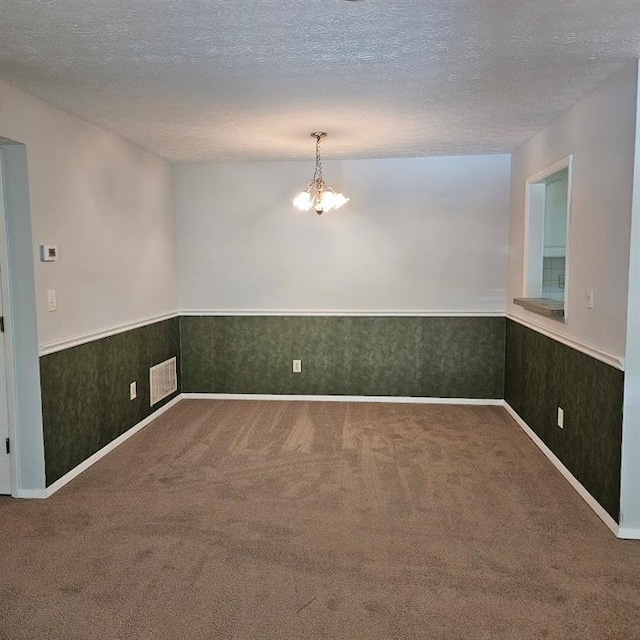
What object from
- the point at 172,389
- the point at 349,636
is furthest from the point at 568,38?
the point at 172,389

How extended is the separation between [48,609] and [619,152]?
3256 mm

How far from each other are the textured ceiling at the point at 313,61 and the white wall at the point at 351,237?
1.09 metres

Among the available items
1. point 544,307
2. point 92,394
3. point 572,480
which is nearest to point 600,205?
point 544,307

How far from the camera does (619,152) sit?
2719 mm

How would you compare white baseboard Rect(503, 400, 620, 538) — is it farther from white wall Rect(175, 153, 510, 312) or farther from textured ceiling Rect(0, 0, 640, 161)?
textured ceiling Rect(0, 0, 640, 161)

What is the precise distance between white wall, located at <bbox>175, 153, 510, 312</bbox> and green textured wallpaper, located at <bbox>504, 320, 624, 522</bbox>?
36.8 inches

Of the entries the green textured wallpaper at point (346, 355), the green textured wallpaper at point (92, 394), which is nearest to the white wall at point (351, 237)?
the green textured wallpaper at point (346, 355)

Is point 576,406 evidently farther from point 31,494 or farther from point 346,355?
point 31,494

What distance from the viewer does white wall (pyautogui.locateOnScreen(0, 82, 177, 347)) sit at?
3129 millimetres

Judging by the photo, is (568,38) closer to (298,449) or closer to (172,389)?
(298,449)

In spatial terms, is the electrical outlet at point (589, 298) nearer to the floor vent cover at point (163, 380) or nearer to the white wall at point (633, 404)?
the white wall at point (633, 404)

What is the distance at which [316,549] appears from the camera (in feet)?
8.62

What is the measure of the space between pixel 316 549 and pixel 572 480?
1.69 metres

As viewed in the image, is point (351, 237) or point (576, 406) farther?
point (351, 237)
